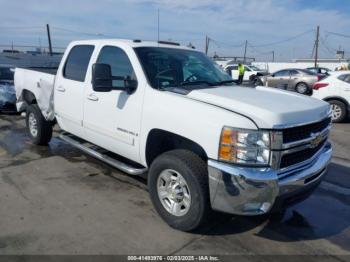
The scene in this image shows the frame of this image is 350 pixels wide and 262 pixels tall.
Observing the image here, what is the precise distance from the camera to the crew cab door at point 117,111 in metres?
4.13

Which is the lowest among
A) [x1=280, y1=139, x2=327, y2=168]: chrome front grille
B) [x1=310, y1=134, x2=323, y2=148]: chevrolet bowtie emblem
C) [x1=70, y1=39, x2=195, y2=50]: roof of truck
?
[x1=280, y1=139, x2=327, y2=168]: chrome front grille

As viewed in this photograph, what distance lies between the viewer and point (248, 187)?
3.08m

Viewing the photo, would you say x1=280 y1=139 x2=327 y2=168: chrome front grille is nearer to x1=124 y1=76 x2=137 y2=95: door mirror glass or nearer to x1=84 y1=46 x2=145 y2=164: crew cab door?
x1=84 y1=46 x2=145 y2=164: crew cab door

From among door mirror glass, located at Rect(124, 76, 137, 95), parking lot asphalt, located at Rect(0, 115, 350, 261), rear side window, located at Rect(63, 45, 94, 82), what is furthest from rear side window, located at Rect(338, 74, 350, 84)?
door mirror glass, located at Rect(124, 76, 137, 95)

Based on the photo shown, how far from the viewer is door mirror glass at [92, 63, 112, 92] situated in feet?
12.9

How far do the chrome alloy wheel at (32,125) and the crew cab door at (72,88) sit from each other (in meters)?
1.25

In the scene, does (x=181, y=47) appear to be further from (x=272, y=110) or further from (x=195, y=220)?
(x=195, y=220)

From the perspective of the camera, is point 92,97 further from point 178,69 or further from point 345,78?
point 345,78

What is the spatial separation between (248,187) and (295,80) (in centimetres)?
1896

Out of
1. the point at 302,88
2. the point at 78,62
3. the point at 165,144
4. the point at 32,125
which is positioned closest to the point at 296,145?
the point at 165,144

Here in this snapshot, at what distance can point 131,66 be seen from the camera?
4.30m

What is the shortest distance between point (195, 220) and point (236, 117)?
1115mm

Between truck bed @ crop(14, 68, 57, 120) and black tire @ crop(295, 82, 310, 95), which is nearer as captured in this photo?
truck bed @ crop(14, 68, 57, 120)

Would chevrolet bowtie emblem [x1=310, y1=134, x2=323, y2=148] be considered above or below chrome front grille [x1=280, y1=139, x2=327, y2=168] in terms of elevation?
above
